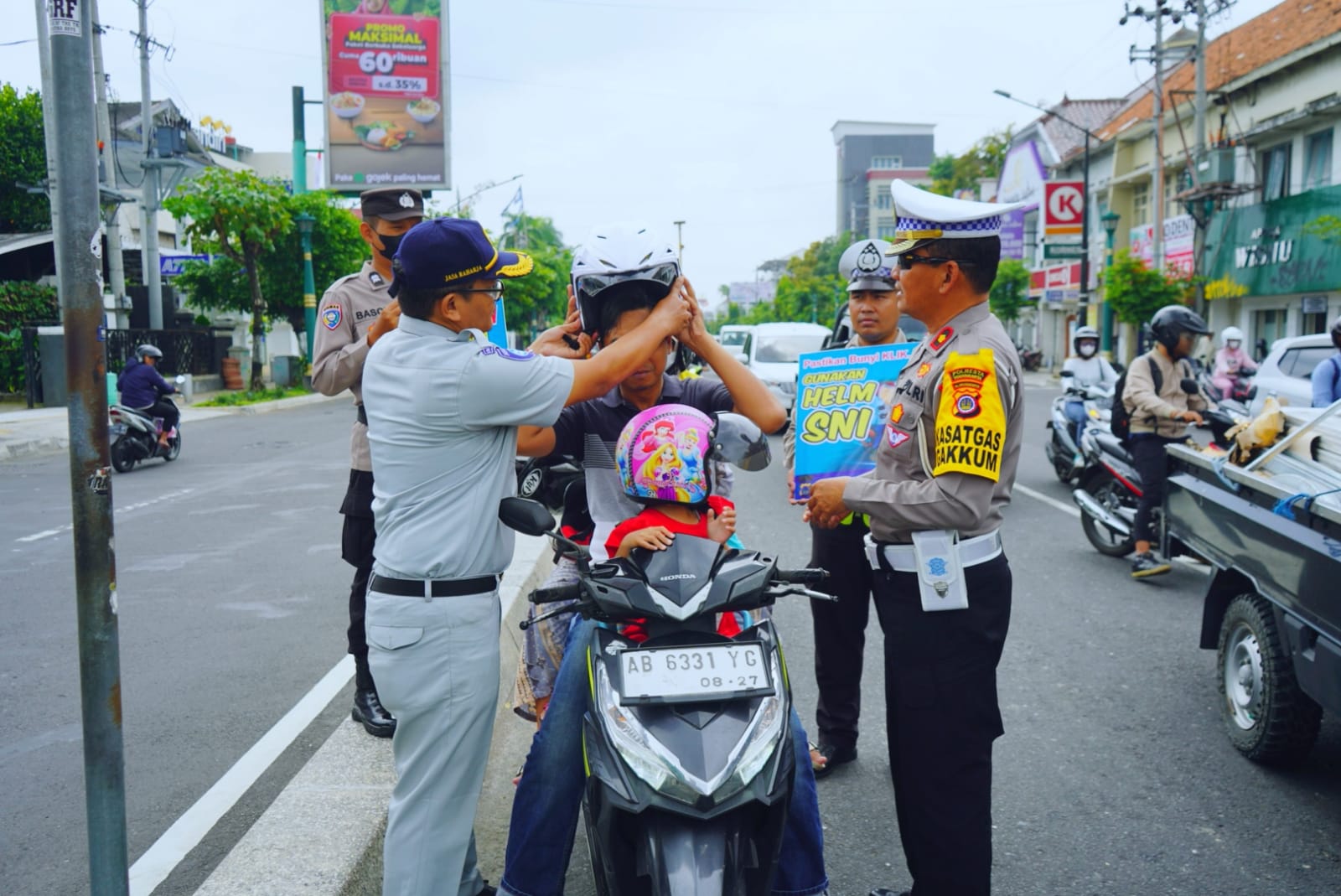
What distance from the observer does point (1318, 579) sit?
356 cm

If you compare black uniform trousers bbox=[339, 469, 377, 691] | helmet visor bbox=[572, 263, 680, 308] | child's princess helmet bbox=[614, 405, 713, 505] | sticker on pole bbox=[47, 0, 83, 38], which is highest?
sticker on pole bbox=[47, 0, 83, 38]

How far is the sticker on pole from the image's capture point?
217 cm

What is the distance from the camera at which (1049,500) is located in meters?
11.0

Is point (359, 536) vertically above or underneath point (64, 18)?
underneath

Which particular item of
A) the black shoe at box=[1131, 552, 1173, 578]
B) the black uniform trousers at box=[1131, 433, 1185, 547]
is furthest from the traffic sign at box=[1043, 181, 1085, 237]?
the black shoe at box=[1131, 552, 1173, 578]

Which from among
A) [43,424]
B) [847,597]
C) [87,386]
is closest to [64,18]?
[87,386]

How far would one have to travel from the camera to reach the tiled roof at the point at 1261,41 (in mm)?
27544

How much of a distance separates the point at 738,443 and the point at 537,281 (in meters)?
52.4

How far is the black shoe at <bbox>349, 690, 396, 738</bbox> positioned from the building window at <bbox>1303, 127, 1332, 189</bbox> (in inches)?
1083

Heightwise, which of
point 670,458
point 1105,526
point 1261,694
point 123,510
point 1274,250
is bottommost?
point 123,510

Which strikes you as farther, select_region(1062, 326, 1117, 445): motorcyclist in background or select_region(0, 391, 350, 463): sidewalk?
select_region(0, 391, 350, 463): sidewalk

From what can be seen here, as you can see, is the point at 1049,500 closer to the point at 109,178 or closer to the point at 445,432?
the point at 445,432

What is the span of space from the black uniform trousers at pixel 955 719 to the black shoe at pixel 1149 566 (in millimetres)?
5140

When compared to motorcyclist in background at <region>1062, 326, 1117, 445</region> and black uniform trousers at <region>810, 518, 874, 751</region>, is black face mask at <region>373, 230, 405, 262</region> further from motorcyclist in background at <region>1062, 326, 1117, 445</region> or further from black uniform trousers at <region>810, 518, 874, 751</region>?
motorcyclist in background at <region>1062, 326, 1117, 445</region>
